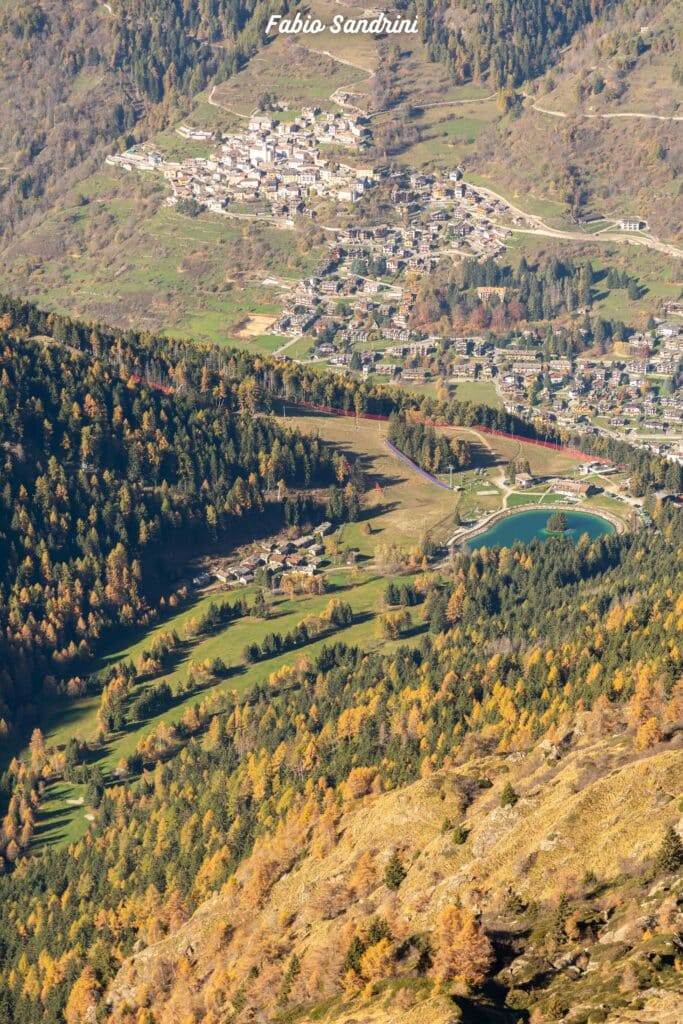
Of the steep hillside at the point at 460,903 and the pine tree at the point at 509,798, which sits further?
the pine tree at the point at 509,798

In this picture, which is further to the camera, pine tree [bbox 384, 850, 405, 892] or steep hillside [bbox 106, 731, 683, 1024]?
pine tree [bbox 384, 850, 405, 892]

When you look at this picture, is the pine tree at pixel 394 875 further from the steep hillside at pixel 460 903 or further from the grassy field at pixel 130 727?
the grassy field at pixel 130 727

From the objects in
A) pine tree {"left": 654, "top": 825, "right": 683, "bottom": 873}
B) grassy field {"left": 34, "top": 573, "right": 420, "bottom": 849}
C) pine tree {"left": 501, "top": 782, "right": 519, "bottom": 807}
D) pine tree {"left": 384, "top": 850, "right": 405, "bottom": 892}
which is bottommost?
grassy field {"left": 34, "top": 573, "right": 420, "bottom": 849}

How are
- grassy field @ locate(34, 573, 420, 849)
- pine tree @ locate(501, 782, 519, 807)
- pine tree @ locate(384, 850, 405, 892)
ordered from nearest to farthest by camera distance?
pine tree @ locate(384, 850, 405, 892), pine tree @ locate(501, 782, 519, 807), grassy field @ locate(34, 573, 420, 849)

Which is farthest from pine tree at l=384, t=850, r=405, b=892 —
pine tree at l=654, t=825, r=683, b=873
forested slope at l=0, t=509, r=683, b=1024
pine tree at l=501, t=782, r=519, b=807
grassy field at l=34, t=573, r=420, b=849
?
grassy field at l=34, t=573, r=420, b=849

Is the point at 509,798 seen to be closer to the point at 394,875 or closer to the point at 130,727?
the point at 394,875

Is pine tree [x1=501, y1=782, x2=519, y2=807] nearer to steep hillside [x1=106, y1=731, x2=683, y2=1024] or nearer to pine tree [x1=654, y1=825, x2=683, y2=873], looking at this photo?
steep hillside [x1=106, y1=731, x2=683, y2=1024]

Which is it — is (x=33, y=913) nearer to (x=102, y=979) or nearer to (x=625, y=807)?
(x=102, y=979)

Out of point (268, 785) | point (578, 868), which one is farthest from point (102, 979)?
point (578, 868)

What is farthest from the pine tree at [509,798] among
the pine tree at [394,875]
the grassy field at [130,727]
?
the grassy field at [130,727]

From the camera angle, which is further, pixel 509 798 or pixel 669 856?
pixel 509 798

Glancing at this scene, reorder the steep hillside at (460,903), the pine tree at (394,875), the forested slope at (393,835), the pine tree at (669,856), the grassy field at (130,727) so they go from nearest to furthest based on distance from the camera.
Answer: the steep hillside at (460,903)
the pine tree at (669,856)
the forested slope at (393,835)
the pine tree at (394,875)
the grassy field at (130,727)

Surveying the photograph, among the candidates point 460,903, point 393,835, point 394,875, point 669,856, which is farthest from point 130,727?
point 669,856
